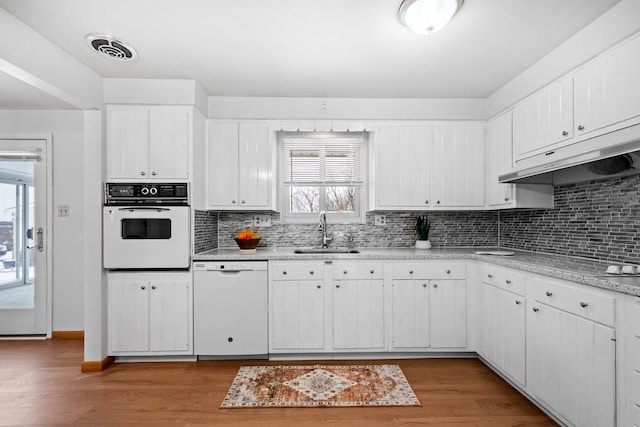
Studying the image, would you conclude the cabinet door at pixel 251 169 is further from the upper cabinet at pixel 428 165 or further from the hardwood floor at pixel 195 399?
the hardwood floor at pixel 195 399

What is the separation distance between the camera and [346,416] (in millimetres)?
2141

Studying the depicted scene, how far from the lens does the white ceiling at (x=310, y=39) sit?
1.92 metres

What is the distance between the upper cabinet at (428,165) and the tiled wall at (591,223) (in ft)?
1.92

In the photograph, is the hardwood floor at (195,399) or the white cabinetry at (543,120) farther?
the white cabinetry at (543,120)

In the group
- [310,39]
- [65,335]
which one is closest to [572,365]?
[310,39]

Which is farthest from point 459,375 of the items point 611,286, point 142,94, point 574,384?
point 142,94

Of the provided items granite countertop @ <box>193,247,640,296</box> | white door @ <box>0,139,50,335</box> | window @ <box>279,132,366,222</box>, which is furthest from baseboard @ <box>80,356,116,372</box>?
window @ <box>279,132,366,222</box>

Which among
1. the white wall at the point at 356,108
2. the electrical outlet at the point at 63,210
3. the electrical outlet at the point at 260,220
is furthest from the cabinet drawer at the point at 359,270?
the electrical outlet at the point at 63,210

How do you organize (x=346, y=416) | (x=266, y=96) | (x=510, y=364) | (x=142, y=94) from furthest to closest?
(x=266, y=96), (x=142, y=94), (x=510, y=364), (x=346, y=416)

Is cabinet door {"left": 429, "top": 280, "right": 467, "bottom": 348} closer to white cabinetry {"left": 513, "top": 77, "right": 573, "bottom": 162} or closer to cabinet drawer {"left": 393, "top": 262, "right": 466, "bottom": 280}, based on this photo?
cabinet drawer {"left": 393, "top": 262, "right": 466, "bottom": 280}

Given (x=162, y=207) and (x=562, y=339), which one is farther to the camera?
(x=162, y=207)

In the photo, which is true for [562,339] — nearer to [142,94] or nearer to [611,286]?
[611,286]

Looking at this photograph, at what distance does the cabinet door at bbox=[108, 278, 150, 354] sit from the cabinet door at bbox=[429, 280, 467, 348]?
2.45 m

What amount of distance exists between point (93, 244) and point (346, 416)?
2.39m
